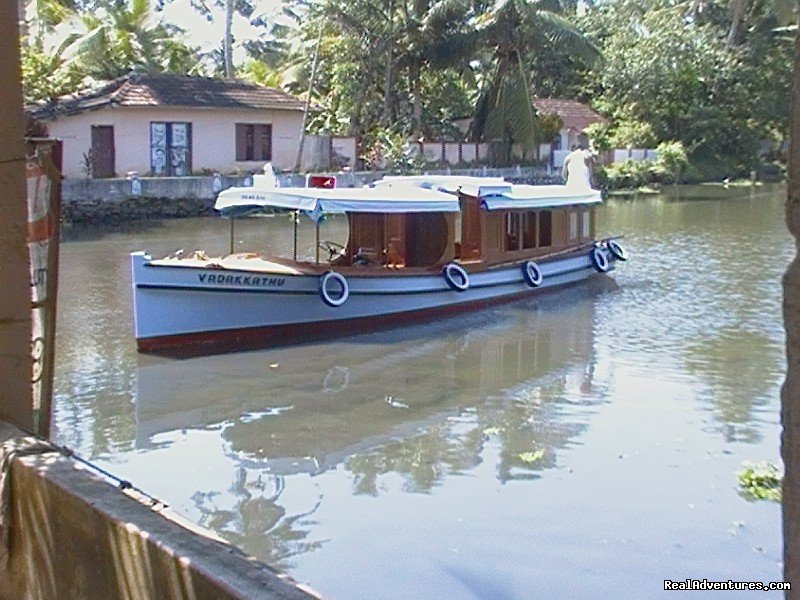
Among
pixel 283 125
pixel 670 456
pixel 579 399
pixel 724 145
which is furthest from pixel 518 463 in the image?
pixel 724 145

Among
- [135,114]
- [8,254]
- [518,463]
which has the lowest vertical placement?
[518,463]

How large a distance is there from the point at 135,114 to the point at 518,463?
27.0 metres

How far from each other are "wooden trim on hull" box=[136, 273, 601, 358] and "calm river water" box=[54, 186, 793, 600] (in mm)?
322

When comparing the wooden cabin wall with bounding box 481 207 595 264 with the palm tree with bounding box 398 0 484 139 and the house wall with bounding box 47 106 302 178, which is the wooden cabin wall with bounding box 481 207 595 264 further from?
the palm tree with bounding box 398 0 484 139

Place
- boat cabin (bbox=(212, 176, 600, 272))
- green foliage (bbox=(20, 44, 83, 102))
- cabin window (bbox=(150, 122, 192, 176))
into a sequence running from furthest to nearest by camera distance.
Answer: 1. cabin window (bbox=(150, 122, 192, 176))
2. green foliage (bbox=(20, 44, 83, 102))
3. boat cabin (bbox=(212, 176, 600, 272))

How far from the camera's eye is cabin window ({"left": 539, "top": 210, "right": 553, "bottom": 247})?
2084cm

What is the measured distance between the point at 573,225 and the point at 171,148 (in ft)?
60.7

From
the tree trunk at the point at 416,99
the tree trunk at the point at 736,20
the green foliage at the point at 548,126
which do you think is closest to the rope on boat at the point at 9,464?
the tree trunk at the point at 416,99

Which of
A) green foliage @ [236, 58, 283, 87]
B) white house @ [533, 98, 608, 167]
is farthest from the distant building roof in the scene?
white house @ [533, 98, 608, 167]

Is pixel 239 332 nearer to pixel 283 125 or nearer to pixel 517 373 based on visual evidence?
pixel 517 373

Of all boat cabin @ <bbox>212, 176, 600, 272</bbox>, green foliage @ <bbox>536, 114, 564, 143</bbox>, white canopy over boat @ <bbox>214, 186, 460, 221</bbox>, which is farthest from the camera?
green foliage @ <bbox>536, 114, 564, 143</bbox>

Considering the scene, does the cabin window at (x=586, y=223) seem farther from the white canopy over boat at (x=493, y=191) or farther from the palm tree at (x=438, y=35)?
the palm tree at (x=438, y=35)

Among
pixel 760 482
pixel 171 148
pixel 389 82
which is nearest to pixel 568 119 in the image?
pixel 389 82

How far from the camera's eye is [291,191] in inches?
651
